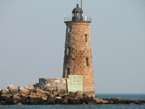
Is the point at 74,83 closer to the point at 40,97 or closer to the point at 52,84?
the point at 52,84

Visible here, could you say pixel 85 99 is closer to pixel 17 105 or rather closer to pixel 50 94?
pixel 50 94

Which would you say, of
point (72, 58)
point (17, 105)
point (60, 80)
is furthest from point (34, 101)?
point (72, 58)

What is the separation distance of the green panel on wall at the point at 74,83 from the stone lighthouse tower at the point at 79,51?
1.09m

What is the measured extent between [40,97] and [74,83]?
5320 millimetres

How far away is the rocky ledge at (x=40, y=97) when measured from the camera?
41031 millimetres

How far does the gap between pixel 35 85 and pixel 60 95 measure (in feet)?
16.5

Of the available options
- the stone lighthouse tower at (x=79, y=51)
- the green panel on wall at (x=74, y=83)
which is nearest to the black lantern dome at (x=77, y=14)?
the stone lighthouse tower at (x=79, y=51)

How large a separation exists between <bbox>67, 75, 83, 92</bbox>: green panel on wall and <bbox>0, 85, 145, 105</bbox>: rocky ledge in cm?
118

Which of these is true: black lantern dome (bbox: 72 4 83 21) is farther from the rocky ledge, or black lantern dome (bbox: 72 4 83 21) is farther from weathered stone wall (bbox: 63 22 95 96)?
the rocky ledge

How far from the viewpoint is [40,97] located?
136 ft

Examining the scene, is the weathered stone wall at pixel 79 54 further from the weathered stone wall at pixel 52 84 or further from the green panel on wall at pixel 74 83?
the weathered stone wall at pixel 52 84

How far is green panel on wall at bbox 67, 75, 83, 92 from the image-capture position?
4503 cm

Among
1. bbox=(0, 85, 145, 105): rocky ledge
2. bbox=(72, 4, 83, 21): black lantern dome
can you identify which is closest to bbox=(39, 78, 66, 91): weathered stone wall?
bbox=(0, 85, 145, 105): rocky ledge

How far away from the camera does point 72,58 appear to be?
154 ft
